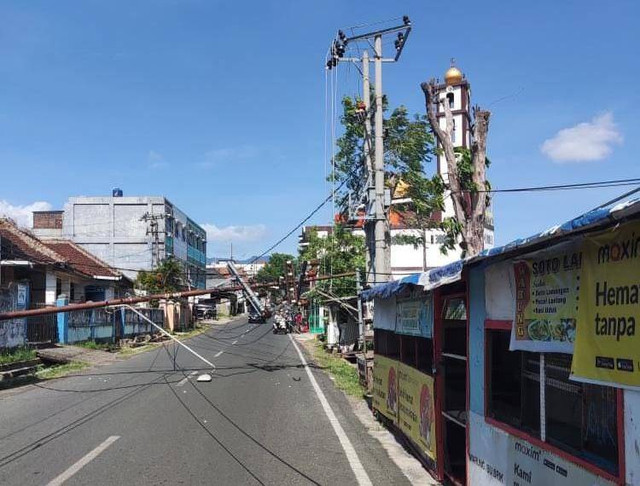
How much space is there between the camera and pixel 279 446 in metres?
9.11

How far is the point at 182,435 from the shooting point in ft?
32.2

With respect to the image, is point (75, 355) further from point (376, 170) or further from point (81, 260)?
point (81, 260)

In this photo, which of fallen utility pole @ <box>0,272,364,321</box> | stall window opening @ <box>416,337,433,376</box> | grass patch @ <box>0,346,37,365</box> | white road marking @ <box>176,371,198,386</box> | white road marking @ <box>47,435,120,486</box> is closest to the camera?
white road marking @ <box>47,435,120,486</box>

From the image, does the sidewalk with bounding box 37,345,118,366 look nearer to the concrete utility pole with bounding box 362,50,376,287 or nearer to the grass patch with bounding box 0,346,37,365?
the grass patch with bounding box 0,346,37,365

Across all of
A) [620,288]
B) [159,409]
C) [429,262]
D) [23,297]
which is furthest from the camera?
[429,262]

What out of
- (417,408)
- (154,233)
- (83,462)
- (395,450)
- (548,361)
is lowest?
(395,450)

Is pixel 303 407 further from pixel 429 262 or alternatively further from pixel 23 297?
pixel 429 262

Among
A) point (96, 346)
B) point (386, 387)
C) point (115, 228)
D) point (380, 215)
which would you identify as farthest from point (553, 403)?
point (115, 228)

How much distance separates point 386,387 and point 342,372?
9.74m

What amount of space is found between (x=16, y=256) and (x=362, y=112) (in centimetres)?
1754

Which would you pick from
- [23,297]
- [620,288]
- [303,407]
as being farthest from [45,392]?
[620,288]

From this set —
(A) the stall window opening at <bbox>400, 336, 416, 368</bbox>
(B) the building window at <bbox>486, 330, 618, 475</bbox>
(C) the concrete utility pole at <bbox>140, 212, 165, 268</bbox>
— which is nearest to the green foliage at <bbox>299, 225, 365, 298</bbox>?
(A) the stall window opening at <bbox>400, 336, 416, 368</bbox>

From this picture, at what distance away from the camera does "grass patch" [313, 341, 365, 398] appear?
16275 mm

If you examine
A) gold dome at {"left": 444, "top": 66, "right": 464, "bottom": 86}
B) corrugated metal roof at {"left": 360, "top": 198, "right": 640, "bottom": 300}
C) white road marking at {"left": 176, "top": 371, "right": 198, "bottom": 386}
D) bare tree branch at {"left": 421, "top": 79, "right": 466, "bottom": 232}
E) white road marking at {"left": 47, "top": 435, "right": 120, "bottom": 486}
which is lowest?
white road marking at {"left": 176, "top": 371, "right": 198, "bottom": 386}
